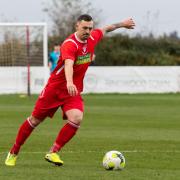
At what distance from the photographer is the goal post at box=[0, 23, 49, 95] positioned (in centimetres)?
3381

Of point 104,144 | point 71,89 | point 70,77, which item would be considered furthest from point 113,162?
point 104,144

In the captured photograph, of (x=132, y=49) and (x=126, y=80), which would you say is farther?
(x=132, y=49)

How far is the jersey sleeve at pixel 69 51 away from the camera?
32.2 ft

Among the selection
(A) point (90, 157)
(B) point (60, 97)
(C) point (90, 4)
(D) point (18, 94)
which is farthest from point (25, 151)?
(C) point (90, 4)

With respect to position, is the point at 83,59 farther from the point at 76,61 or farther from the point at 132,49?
the point at 132,49

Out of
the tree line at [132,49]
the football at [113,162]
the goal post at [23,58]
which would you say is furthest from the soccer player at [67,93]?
the tree line at [132,49]

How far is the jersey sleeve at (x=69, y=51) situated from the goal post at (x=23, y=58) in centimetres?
2352

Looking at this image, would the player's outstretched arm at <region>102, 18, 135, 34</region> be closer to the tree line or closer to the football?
the football

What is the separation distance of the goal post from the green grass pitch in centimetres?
991

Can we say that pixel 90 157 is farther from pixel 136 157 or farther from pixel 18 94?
pixel 18 94

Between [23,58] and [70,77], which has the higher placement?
[70,77]

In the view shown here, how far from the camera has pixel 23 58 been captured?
112ft

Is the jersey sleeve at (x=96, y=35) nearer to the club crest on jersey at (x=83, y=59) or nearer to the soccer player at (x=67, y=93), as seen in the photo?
the soccer player at (x=67, y=93)

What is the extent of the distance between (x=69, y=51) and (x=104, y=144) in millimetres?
3819
